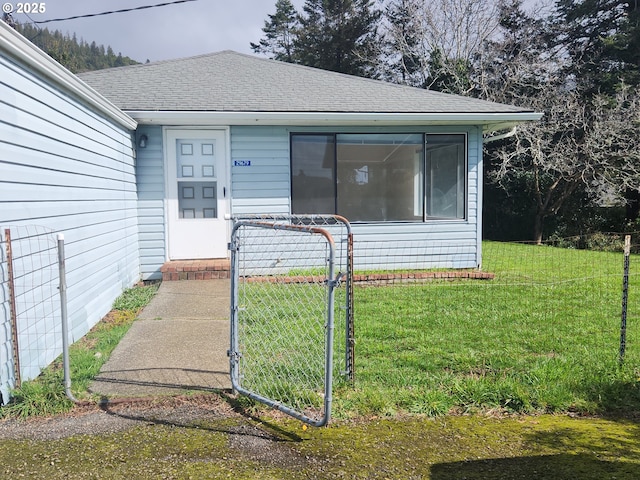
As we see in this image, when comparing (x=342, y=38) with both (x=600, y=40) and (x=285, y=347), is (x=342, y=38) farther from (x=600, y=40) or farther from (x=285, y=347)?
(x=285, y=347)

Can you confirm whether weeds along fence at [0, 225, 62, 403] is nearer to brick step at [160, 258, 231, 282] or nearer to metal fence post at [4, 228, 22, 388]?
metal fence post at [4, 228, 22, 388]

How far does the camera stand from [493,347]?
465 cm

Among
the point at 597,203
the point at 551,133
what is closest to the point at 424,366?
the point at 551,133

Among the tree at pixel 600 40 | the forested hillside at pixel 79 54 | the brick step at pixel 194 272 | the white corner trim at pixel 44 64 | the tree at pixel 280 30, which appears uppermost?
the tree at pixel 280 30

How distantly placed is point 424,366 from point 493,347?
897 millimetres

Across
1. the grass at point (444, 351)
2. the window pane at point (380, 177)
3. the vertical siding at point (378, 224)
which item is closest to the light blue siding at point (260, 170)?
the vertical siding at point (378, 224)

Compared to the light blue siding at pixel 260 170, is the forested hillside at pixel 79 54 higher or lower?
higher

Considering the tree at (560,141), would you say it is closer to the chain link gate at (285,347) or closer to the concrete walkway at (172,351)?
the chain link gate at (285,347)

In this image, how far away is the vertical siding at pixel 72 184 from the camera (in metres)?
3.75

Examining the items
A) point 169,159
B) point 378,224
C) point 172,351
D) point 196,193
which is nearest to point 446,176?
point 378,224

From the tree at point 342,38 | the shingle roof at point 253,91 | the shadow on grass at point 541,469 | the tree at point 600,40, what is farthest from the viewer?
the tree at point 342,38

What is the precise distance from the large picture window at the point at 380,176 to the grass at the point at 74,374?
150 inches

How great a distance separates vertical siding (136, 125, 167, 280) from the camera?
27.0 ft

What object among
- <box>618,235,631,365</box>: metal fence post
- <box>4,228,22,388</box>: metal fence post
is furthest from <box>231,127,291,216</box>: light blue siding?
<box>618,235,631,365</box>: metal fence post
